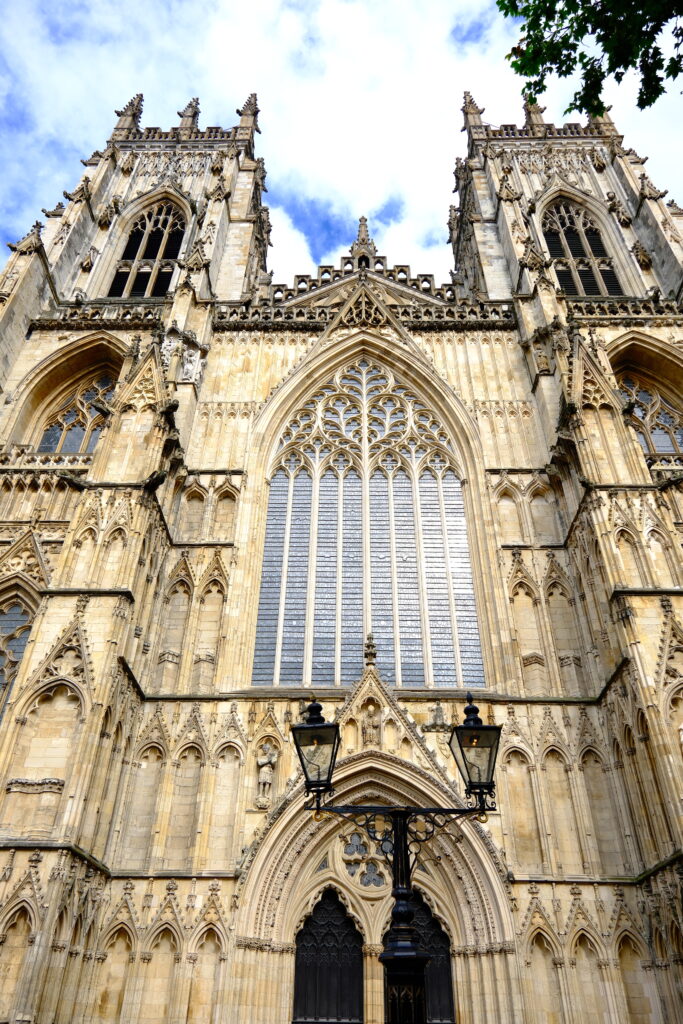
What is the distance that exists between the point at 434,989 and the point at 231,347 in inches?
600

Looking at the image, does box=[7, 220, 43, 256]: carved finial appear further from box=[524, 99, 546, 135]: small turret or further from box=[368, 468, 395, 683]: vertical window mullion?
box=[524, 99, 546, 135]: small turret

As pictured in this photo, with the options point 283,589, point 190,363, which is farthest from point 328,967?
point 190,363

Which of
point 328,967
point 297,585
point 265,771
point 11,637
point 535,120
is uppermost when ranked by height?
point 535,120

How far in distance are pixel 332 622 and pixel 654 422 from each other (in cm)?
1011

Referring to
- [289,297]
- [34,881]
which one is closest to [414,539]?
[34,881]

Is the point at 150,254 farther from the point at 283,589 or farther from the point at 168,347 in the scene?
the point at 283,589

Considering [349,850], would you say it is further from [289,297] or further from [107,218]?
[107,218]

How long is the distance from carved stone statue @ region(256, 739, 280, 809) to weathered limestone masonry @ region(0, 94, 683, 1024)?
6cm

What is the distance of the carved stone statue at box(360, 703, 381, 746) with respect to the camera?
12461mm

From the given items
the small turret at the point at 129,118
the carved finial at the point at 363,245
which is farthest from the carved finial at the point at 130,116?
the carved finial at the point at 363,245

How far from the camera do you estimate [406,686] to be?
1395cm

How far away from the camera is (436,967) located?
11234mm

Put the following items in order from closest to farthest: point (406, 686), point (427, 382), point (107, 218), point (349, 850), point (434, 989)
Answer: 1. point (434, 989)
2. point (349, 850)
3. point (406, 686)
4. point (427, 382)
5. point (107, 218)

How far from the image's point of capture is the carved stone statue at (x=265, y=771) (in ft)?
39.2
